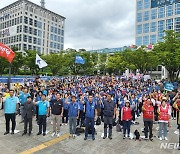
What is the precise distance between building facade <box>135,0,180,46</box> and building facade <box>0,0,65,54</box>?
39.9 metres

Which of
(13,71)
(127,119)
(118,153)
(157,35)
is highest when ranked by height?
(157,35)

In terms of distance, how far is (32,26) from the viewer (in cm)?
8206

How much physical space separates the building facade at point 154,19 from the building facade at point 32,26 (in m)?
39.9

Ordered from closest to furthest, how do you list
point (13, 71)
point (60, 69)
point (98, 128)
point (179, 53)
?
point (98, 128) → point (179, 53) → point (13, 71) → point (60, 69)

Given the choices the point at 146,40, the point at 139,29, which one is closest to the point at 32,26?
the point at 139,29

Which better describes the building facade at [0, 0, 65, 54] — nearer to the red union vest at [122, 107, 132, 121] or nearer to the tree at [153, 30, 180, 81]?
the tree at [153, 30, 180, 81]

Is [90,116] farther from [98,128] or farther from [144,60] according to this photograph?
[144,60]

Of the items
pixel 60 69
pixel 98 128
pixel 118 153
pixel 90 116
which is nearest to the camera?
pixel 118 153

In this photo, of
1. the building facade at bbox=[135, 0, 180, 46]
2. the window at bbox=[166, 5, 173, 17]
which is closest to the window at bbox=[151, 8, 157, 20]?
the building facade at bbox=[135, 0, 180, 46]

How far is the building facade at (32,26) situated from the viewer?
259 ft

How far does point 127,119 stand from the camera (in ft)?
28.2

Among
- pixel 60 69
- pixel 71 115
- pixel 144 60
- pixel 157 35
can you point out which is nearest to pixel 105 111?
pixel 71 115

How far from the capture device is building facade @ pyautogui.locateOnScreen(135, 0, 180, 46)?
172 ft

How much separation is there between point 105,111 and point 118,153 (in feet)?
5.68
